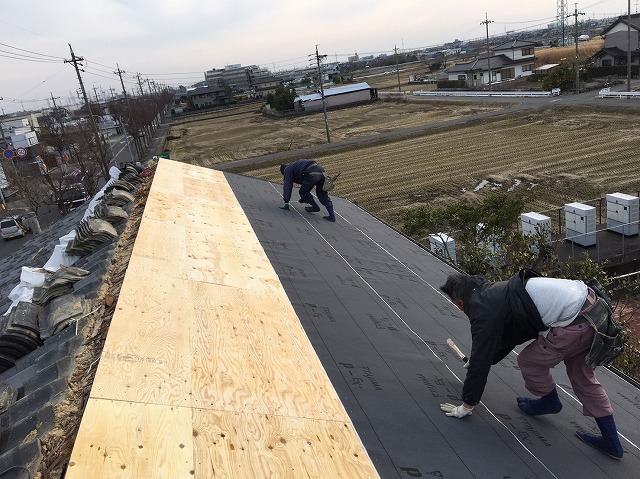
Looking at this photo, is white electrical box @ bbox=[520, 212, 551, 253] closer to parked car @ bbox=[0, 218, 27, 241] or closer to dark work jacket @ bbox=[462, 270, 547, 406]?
dark work jacket @ bbox=[462, 270, 547, 406]

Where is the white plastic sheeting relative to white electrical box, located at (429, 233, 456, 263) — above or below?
above

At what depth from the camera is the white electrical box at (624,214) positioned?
453 inches

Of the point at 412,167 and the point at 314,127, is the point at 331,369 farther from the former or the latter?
the point at 314,127

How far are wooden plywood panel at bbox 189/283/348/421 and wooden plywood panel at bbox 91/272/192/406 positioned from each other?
9 centimetres

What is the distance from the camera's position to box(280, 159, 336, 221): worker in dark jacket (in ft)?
25.2

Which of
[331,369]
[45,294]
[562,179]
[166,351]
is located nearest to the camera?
[166,351]

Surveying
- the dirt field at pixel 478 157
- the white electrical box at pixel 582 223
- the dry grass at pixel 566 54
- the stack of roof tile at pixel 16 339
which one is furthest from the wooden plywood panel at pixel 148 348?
the dry grass at pixel 566 54

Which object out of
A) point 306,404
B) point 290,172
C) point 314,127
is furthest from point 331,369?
point 314,127

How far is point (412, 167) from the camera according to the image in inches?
899

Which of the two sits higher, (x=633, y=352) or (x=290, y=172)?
(x=290, y=172)

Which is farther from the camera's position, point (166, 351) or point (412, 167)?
point (412, 167)

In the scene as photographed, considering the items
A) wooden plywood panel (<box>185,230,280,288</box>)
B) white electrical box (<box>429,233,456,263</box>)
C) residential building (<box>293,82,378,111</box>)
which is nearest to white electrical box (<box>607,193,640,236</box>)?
white electrical box (<box>429,233,456,263</box>)

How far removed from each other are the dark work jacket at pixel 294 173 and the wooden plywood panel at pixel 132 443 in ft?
18.9

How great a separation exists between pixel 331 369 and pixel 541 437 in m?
1.42
